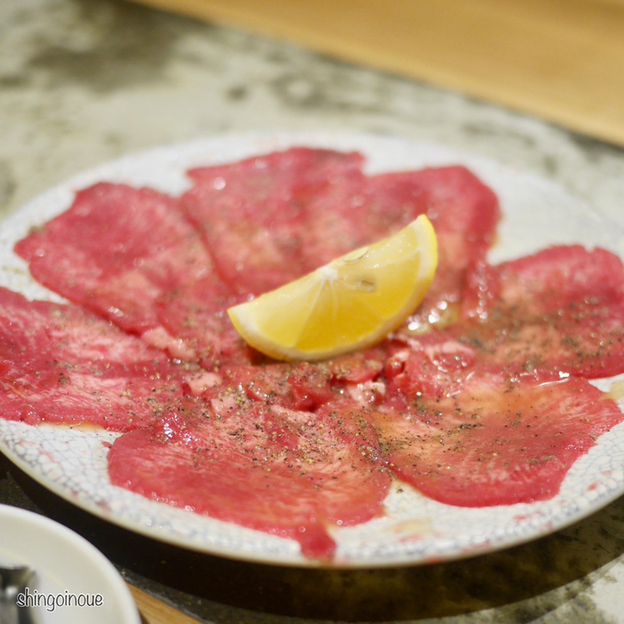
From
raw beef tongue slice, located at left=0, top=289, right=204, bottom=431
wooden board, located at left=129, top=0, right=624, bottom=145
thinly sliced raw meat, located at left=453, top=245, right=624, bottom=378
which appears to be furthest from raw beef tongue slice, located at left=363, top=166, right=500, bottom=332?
wooden board, located at left=129, top=0, right=624, bottom=145

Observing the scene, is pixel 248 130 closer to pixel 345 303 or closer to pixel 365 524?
pixel 345 303

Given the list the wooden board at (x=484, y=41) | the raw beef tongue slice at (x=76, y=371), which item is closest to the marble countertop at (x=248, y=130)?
the wooden board at (x=484, y=41)

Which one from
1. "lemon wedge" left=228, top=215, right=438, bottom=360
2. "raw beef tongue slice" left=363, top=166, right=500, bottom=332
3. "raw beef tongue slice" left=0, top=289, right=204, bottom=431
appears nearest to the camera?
"raw beef tongue slice" left=0, top=289, right=204, bottom=431

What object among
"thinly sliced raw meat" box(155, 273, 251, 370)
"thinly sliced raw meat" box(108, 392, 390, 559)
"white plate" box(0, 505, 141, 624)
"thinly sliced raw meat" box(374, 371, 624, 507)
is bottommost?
"white plate" box(0, 505, 141, 624)

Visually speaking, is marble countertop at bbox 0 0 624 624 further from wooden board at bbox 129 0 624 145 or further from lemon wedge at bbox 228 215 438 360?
lemon wedge at bbox 228 215 438 360

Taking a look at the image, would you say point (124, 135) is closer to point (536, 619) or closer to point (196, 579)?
point (196, 579)

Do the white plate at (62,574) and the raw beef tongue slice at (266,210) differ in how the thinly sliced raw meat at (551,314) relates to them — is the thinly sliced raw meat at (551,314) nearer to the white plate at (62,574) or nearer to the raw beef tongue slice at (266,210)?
the raw beef tongue slice at (266,210)

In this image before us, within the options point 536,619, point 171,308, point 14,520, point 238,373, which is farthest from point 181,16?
point 536,619
